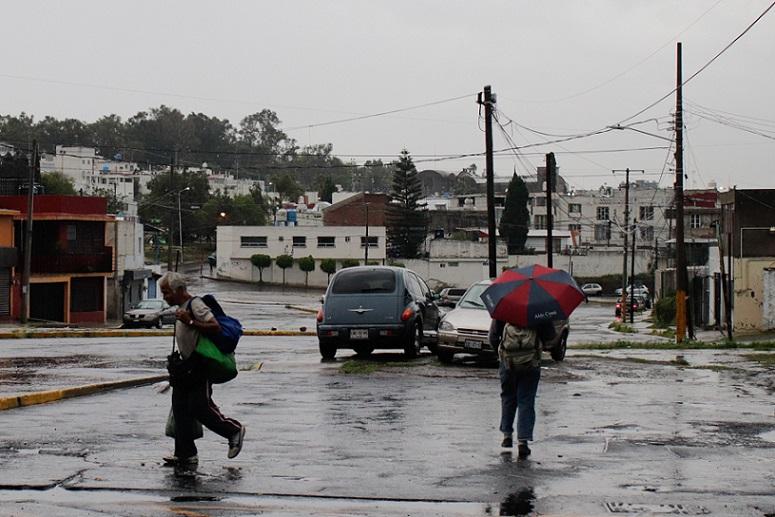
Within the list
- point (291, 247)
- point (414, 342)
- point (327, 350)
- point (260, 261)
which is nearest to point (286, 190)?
point (291, 247)

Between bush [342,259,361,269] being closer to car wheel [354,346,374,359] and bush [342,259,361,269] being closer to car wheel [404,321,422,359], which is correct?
car wheel [354,346,374,359]

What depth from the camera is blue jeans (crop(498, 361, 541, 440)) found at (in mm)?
11047

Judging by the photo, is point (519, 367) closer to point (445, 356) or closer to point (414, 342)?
point (445, 356)

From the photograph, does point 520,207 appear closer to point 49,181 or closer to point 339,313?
point 49,181

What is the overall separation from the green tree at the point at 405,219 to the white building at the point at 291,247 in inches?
156

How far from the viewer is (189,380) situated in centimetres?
1001

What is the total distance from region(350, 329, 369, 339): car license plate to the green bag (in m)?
11.9

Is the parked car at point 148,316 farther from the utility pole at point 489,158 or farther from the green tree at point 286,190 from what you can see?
the green tree at point 286,190

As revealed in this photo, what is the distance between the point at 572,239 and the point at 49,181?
52813 millimetres

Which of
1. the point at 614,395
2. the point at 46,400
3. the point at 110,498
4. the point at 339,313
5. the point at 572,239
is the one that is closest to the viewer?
the point at 110,498

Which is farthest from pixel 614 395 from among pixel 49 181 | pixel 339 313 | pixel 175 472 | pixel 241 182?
pixel 241 182

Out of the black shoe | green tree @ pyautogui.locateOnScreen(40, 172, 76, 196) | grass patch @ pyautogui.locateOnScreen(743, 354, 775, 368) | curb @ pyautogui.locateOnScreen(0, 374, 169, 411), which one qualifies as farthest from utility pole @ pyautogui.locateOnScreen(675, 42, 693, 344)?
green tree @ pyautogui.locateOnScreen(40, 172, 76, 196)

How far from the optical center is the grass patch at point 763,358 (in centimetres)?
2347

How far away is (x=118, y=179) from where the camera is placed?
174750mm
